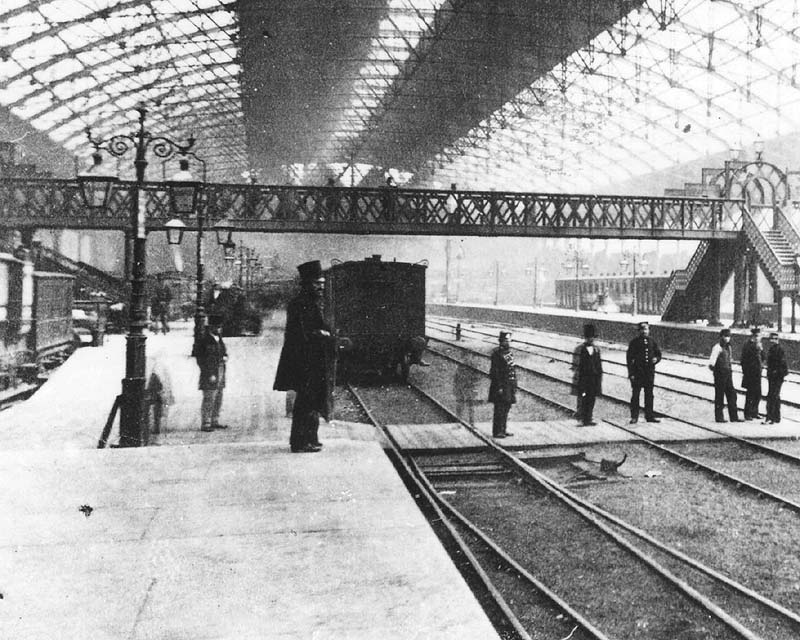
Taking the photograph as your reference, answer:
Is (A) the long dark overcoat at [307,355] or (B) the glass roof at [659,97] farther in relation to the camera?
(B) the glass roof at [659,97]

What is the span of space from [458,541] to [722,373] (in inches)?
284

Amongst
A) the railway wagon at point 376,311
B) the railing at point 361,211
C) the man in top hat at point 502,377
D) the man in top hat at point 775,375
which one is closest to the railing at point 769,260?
the railing at point 361,211

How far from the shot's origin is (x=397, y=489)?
571 centimetres

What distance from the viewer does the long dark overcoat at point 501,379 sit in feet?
34.0

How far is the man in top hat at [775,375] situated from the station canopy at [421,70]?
50.7ft

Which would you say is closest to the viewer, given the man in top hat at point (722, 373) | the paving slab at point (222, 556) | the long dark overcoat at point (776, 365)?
the paving slab at point (222, 556)

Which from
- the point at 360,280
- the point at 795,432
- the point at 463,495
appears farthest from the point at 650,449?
the point at 360,280

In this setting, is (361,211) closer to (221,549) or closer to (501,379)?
(501,379)

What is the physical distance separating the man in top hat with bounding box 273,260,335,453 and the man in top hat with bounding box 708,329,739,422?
7131mm

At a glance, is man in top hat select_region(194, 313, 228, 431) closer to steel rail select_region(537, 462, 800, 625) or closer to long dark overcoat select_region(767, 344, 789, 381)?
steel rail select_region(537, 462, 800, 625)

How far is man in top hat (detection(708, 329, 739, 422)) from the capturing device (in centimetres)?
1142

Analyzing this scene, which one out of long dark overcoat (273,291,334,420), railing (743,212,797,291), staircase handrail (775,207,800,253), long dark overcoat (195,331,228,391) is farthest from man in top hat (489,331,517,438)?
staircase handrail (775,207,800,253)

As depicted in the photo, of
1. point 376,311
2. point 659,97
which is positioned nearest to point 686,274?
point 659,97

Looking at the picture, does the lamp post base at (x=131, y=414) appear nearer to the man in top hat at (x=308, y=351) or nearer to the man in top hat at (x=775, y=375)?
the man in top hat at (x=308, y=351)
